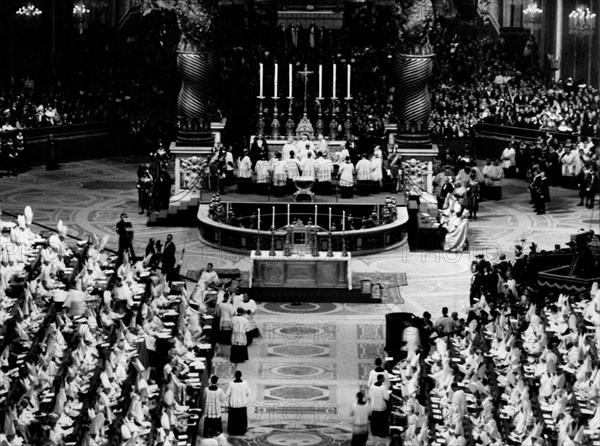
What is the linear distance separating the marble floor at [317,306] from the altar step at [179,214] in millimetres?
267

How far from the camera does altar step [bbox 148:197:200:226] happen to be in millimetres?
43062

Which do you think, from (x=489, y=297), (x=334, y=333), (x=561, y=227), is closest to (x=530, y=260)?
(x=489, y=297)

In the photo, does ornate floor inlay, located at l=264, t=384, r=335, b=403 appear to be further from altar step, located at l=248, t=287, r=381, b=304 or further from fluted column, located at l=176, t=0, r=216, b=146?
fluted column, located at l=176, t=0, r=216, b=146

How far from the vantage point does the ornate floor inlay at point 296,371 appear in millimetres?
31312

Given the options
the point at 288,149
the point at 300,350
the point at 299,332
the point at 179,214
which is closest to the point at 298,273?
the point at 299,332

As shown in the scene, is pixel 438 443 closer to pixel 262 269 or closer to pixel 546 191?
pixel 262 269

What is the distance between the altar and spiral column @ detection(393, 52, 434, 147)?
9630 mm

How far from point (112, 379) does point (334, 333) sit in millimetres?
6869

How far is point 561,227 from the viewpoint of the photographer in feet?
144

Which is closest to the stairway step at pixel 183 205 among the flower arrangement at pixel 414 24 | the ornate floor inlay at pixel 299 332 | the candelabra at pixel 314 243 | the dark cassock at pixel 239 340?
the candelabra at pixel 314 243

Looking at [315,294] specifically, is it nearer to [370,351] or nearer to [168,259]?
[168,259]

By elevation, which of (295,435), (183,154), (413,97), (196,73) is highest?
(196,73)

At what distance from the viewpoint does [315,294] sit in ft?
119

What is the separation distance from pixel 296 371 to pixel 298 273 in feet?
15.8
